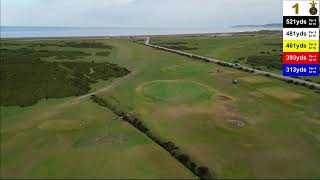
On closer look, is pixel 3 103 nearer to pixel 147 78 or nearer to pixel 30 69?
pixel 30 69

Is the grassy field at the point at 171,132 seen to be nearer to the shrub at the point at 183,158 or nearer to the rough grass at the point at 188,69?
the shrub at the point at 183,158

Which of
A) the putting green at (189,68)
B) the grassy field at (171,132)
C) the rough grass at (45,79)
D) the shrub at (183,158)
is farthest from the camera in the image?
the putting green at (189,68)

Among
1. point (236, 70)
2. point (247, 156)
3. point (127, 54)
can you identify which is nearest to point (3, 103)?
point (247, 156)

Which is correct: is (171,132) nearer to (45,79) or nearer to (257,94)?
(257,94)

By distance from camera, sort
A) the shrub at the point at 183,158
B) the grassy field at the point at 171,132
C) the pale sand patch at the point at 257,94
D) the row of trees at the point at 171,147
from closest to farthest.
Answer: the row of trees at the point at 171,147 → the grassy field at the point at 171,132 → the shrub at the point at 183,158 → the pale sand patch at the point at 257,94

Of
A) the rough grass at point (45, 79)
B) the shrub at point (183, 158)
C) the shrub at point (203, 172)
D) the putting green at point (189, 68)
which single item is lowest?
the shrub at point (203, 172)

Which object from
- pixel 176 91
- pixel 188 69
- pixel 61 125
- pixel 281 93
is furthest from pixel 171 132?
pixel 188 69
